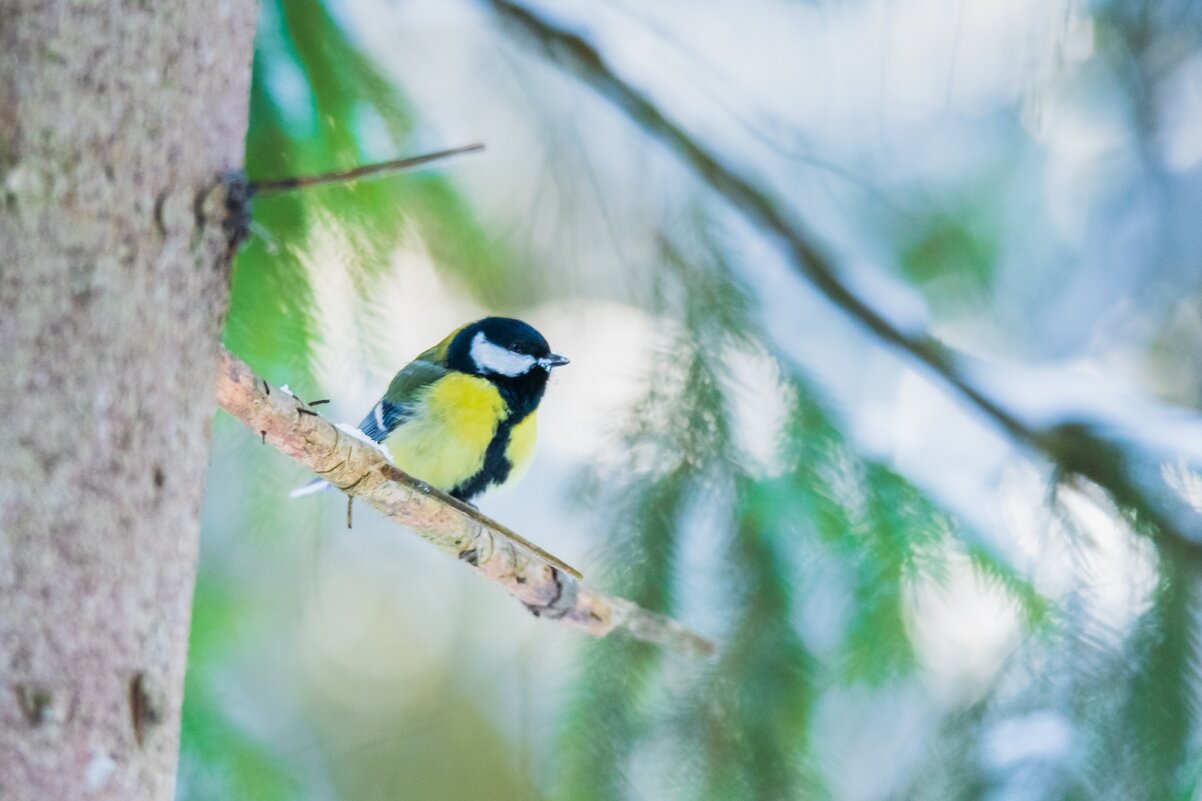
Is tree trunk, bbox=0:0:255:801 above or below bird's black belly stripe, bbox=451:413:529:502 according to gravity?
above

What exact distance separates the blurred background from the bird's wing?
0.30 metres

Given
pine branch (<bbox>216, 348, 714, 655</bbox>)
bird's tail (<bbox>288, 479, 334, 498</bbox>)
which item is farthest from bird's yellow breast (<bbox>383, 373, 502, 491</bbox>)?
pine branch (<bbox>216, 348, 714, 655</bbox>)

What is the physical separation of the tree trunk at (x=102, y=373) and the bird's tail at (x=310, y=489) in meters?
0.69

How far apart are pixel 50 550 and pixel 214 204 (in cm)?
20

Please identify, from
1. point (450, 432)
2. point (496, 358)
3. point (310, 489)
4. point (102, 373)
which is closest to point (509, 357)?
point (496, 358)

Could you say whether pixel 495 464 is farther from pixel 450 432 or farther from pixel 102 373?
pixel 102 373

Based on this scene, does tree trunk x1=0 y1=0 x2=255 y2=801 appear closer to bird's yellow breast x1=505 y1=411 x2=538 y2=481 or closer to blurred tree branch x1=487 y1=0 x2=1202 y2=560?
blurred tree branch x1=487 y1=0 x2=1202 y2=560

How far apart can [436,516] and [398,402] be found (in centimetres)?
59

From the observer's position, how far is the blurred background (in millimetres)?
1189

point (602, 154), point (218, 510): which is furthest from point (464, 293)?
point (218, 510)

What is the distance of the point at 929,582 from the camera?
1273mm

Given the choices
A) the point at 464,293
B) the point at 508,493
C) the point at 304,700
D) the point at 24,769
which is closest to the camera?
the point at 24,769

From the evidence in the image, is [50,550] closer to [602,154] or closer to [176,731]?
[176,731]

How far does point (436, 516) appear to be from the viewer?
1090 mm
